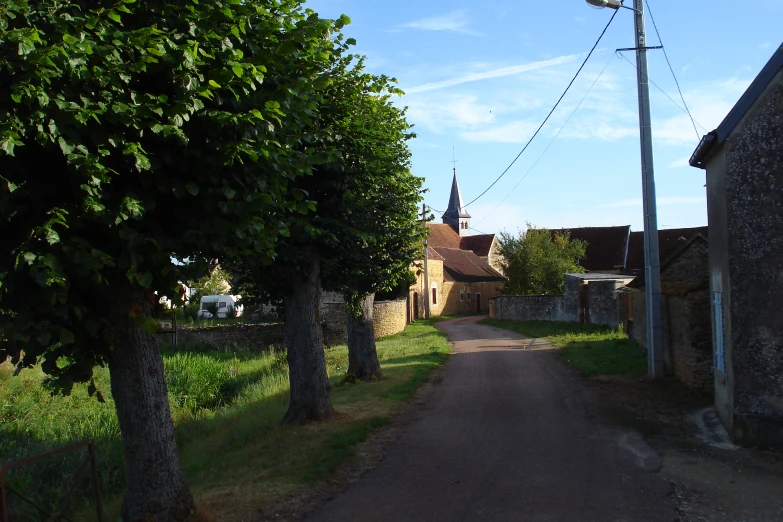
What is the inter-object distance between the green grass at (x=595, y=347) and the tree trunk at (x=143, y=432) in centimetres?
1136

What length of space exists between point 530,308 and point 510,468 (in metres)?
28.5

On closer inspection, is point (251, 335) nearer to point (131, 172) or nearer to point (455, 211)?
point (131, 172)

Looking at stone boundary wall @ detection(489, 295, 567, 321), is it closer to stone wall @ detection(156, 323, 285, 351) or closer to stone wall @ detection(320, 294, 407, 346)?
stone wall @ detection(320, 294, 407, 346)

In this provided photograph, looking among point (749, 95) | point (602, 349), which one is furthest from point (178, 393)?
point (749, 95)

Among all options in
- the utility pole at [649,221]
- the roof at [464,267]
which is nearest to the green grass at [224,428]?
the utility pole at [649,221]

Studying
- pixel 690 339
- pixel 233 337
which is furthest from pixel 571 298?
pixel 690 339

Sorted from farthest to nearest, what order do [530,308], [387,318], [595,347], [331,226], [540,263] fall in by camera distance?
[540,263]
[530,308]
[387,318]
[595,347]
[331,226]

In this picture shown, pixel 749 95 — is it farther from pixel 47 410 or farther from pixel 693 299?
pixel 47 410

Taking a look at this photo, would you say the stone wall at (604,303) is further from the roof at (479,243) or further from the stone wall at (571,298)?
the roof at (479,243)

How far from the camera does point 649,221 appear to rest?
1398 centimetres

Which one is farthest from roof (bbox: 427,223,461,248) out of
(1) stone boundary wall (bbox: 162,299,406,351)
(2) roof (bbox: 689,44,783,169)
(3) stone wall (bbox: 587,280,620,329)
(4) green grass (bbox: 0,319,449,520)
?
(2) roof (bbox: 689,44,783,169)

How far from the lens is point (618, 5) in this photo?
1398cm

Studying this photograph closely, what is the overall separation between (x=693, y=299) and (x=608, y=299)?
1422 cm

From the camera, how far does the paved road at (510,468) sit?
6.40 m
